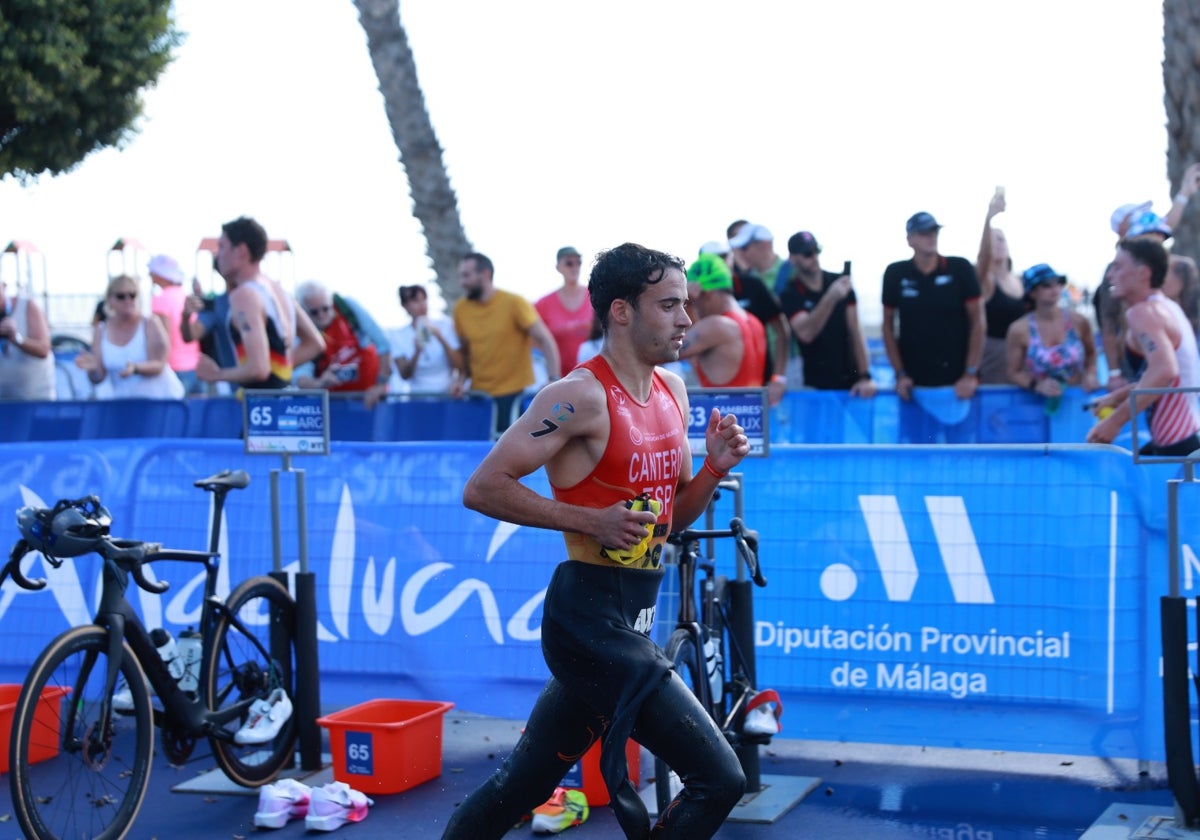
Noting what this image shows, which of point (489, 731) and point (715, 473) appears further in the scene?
point (489, 731)

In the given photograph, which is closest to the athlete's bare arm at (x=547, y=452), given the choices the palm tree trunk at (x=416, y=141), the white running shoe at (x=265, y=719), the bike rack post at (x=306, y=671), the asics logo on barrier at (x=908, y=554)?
the white running shoe at (x=265, y=719)

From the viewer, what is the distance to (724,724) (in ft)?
18.1

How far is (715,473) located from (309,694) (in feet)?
9.42

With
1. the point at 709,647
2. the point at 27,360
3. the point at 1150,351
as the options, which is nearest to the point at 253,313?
the point at 709,647

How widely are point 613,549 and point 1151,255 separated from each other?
387cm

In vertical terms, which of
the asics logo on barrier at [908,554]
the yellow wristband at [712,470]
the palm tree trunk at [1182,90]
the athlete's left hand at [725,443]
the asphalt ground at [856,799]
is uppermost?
the palm tree trunk at [1182,90]

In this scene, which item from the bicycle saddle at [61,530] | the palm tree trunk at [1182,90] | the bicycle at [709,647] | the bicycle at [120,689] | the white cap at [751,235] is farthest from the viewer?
the palm tree trunk at [1182,90]

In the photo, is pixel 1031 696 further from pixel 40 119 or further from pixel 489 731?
pixel 40 119

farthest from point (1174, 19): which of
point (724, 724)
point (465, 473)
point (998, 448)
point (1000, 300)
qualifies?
point (724, 724)

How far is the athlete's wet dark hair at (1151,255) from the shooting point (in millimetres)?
6715

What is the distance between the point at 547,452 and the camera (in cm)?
404

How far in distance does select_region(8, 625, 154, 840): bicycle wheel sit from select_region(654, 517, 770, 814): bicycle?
1994 millimetres

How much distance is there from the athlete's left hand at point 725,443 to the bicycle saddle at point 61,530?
2566mm

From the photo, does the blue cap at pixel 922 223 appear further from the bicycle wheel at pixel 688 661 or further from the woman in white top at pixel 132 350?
the woman in white top at pixel 132 350
